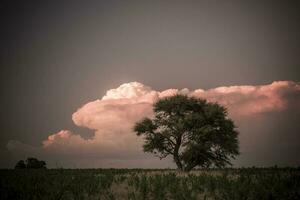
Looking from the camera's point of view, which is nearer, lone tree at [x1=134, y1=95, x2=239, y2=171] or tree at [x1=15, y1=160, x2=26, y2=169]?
lone tree at [x1=134, y1=95, x2=239, y2=171]

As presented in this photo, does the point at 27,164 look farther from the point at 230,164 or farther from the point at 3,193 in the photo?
the point at 3,193

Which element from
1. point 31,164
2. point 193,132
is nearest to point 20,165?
point 31,164

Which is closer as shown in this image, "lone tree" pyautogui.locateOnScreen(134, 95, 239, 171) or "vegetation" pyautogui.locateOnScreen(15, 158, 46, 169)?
"lone tree" pyautogui.locateOnScreen(134, 95, 239, 171)

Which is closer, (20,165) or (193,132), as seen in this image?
(193,132)

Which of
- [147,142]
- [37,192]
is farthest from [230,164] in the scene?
[37,192]

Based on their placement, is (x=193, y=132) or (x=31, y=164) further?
(x=31, y=164)

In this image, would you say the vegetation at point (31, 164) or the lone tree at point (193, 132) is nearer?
the lone tree at point (193, 132)

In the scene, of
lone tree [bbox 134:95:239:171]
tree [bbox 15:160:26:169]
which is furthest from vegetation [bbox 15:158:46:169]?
lone tree [bbox 134:95:239:171]

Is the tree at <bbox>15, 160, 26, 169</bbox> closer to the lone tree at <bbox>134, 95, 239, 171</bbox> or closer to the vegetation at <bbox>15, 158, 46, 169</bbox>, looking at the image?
the vegetation at <bbox>15, 158, 46, 169</bbox>

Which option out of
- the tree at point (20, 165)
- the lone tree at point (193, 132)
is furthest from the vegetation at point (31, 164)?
the lone tree at point (193, 132)

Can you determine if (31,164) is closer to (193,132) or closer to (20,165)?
(20,165)

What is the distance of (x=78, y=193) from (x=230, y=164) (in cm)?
2616

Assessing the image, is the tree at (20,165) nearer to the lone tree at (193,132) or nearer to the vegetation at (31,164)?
the vegetation at (31,164)

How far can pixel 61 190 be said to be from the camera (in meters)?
24.7
